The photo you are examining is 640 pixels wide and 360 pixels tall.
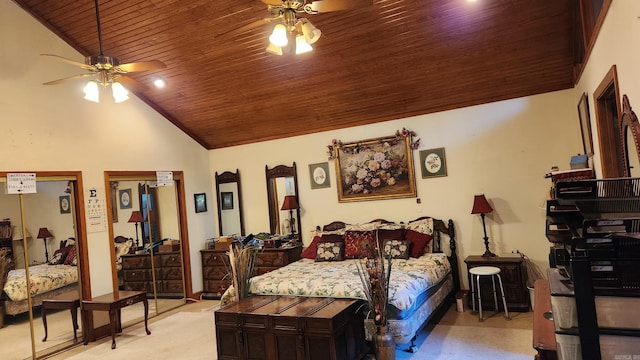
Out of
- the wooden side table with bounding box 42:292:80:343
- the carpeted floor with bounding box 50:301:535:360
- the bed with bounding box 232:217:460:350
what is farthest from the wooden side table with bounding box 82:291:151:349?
the bed with bounding box 232:217:460:350

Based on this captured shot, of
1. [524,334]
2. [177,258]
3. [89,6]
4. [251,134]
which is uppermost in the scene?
[89,6]

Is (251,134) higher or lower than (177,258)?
higher

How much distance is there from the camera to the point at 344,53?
466 centimetres

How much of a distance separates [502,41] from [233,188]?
15.7ft

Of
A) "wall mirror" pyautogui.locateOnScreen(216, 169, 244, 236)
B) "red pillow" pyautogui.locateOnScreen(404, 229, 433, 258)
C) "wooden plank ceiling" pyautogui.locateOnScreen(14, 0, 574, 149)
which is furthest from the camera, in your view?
"wall mirror" pyautogui.locateOnScreen(216, 169, 244, 236)

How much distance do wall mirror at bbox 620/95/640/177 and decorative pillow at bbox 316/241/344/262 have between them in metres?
3.43

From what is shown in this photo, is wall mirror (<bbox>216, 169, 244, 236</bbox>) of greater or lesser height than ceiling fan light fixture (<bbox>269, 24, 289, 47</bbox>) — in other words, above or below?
below

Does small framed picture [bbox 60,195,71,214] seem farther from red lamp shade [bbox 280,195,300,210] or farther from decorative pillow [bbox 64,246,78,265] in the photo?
red lamp shade [bbox 280,195,300,210]

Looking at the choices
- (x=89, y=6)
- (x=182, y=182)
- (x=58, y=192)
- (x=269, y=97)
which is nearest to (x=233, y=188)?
(x=182, y=182)

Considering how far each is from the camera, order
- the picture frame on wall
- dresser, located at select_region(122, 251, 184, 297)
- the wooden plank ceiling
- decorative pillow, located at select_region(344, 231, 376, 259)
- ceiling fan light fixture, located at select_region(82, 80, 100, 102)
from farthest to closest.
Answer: dresser, located at select_region(122, 251, 184, 297) < decorative pillow, located at select_region(344, 231, 376, 259) < the wooden plank ceiling < the picture frame on wall < ceiling fan light fixture, located at select_region(82, 80, 100, 102)

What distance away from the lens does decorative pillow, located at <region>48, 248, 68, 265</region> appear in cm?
484

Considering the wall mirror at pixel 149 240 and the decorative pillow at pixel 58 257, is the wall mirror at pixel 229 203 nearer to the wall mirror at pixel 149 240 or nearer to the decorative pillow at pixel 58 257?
the wall mirror at pixel 149 240

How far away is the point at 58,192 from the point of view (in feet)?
16.2

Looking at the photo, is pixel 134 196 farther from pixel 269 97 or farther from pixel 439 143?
pixel 439 143
